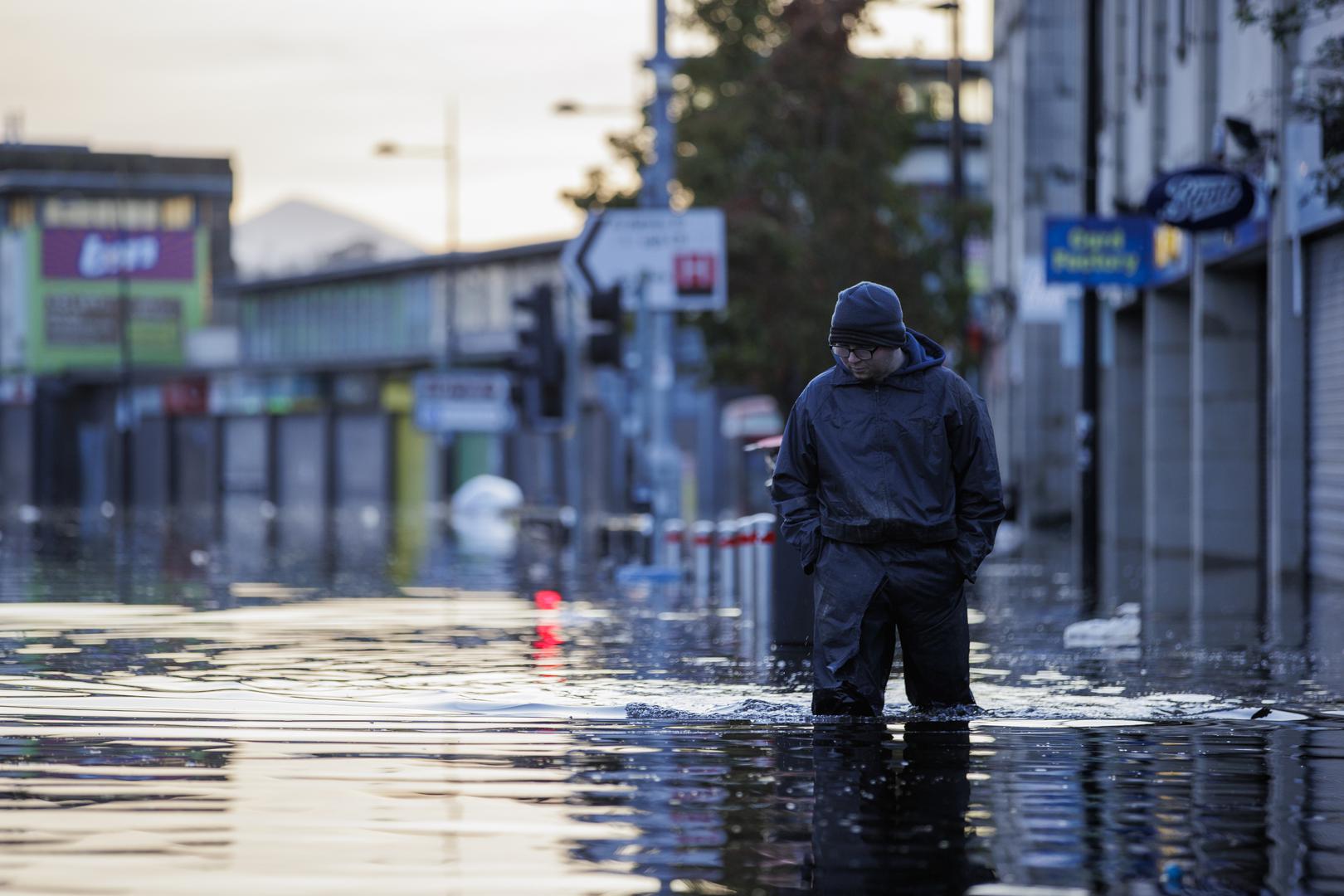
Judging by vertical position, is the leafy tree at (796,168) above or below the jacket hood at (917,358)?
above

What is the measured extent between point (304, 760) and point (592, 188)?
34.0 m

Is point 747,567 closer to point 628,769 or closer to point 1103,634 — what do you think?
point 1103,634

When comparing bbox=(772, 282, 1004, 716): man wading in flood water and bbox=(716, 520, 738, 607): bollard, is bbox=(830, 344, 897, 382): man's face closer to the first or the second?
bbox=(772, 282, 1004, 716): man wading in flood water

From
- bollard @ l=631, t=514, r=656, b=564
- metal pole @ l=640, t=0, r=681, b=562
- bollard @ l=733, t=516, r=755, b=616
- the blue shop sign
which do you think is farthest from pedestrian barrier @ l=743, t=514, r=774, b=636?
the blue shop sign

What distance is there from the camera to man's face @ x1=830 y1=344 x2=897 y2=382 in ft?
30.3

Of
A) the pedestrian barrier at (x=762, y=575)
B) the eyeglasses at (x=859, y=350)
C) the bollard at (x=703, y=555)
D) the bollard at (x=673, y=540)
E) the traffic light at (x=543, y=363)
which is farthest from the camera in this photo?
the traffic light at (x=543, y=363)

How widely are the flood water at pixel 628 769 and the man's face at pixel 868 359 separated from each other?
1.32m

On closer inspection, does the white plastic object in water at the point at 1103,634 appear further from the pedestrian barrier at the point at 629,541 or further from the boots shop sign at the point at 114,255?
the boots shop sign at the point at 114,255

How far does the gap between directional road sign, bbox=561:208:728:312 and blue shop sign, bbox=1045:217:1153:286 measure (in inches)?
147

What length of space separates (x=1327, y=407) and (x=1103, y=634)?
8279 mm

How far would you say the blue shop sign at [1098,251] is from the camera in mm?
27297

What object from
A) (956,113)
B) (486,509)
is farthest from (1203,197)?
(486,509)

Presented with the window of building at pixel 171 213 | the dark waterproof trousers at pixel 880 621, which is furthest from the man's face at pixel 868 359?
→ the window of building at pixel 171 213

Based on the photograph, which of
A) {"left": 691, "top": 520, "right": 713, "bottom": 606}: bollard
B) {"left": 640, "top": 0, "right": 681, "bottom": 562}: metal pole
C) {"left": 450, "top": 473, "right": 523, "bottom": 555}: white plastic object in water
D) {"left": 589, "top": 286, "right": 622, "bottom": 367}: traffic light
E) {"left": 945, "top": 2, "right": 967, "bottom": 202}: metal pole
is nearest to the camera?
{"left": 691, "top": 520, "right": 713, "bottom": 606}: bollard
